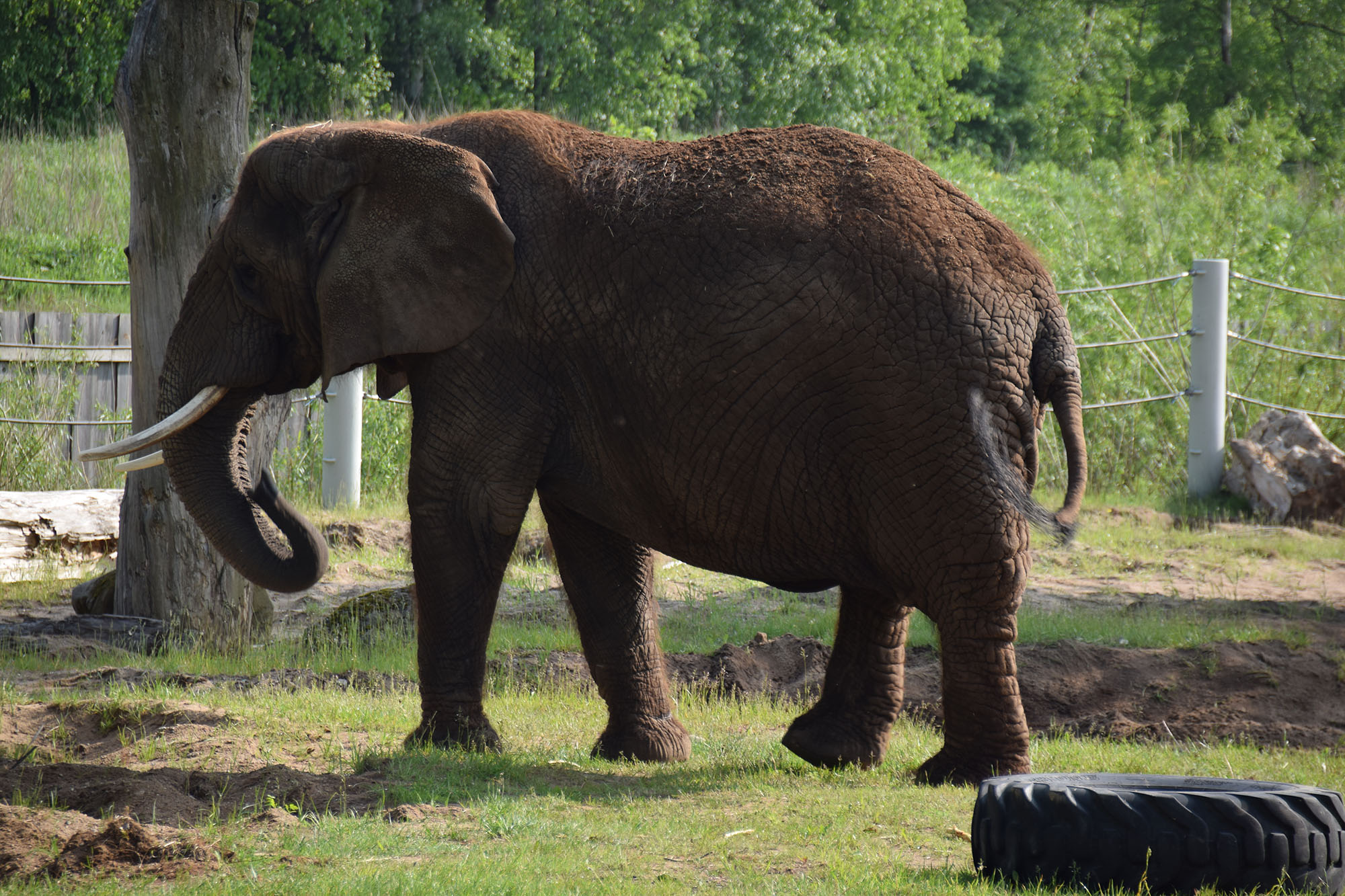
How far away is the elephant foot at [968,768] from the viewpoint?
5543 millimetres

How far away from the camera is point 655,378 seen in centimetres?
575

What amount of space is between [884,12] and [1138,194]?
17874 millimetres

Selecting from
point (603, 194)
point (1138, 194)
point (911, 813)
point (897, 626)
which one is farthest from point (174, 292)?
point (1138, 194)

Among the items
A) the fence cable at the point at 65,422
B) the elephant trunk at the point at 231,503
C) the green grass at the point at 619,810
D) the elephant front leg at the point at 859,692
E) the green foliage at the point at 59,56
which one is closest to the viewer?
the green grass at the point at 619,810

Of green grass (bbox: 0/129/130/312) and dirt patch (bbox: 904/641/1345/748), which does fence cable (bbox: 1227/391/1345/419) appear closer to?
dirt patch (bbox: 904/641/1345/748)

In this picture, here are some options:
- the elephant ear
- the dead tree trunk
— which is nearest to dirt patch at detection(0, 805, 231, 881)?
the elephant ear

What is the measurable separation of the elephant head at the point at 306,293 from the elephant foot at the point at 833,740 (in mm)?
2245

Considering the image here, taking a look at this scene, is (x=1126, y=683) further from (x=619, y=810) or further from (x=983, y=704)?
(x=619, y=810)

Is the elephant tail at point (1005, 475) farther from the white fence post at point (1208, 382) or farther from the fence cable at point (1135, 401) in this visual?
the white fence post at point (1208, 382)

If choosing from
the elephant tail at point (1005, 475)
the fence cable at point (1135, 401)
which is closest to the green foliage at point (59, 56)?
the fence cable at point (1135, 401)

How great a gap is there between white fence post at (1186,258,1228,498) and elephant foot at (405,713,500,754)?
10.4m

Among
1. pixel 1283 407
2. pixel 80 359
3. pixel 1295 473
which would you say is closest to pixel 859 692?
pixel 1295 473

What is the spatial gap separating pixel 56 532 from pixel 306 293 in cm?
604

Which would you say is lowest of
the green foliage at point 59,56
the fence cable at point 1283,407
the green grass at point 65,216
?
the fence cable at point 1283,407
